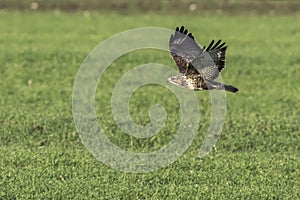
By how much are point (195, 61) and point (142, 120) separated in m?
4.03

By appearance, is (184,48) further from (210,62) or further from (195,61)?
(210,62)

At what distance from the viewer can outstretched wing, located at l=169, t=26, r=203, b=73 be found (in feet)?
26.9

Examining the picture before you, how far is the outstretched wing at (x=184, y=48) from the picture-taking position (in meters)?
8.20

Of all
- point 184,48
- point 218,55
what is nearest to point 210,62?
point 218,55

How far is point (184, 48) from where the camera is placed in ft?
27.1

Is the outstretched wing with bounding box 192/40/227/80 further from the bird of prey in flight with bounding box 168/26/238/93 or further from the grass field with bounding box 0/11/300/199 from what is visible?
the grass field with bounding box 0/11/300/199

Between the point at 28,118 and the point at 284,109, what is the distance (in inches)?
183

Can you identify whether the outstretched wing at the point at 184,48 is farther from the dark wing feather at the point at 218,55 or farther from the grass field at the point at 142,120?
the grass field at the point at 142,120

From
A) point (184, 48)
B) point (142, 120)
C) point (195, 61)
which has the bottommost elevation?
point (142, 120)

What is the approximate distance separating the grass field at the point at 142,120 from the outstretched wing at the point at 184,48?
162cm

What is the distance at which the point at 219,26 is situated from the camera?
21594 millimetres

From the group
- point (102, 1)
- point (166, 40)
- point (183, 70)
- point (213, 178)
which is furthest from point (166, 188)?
point (102, 1)

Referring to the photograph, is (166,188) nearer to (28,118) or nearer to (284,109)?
(28,118)

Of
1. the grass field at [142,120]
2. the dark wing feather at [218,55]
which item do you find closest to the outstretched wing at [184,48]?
the dark wing feather at [218,55]
